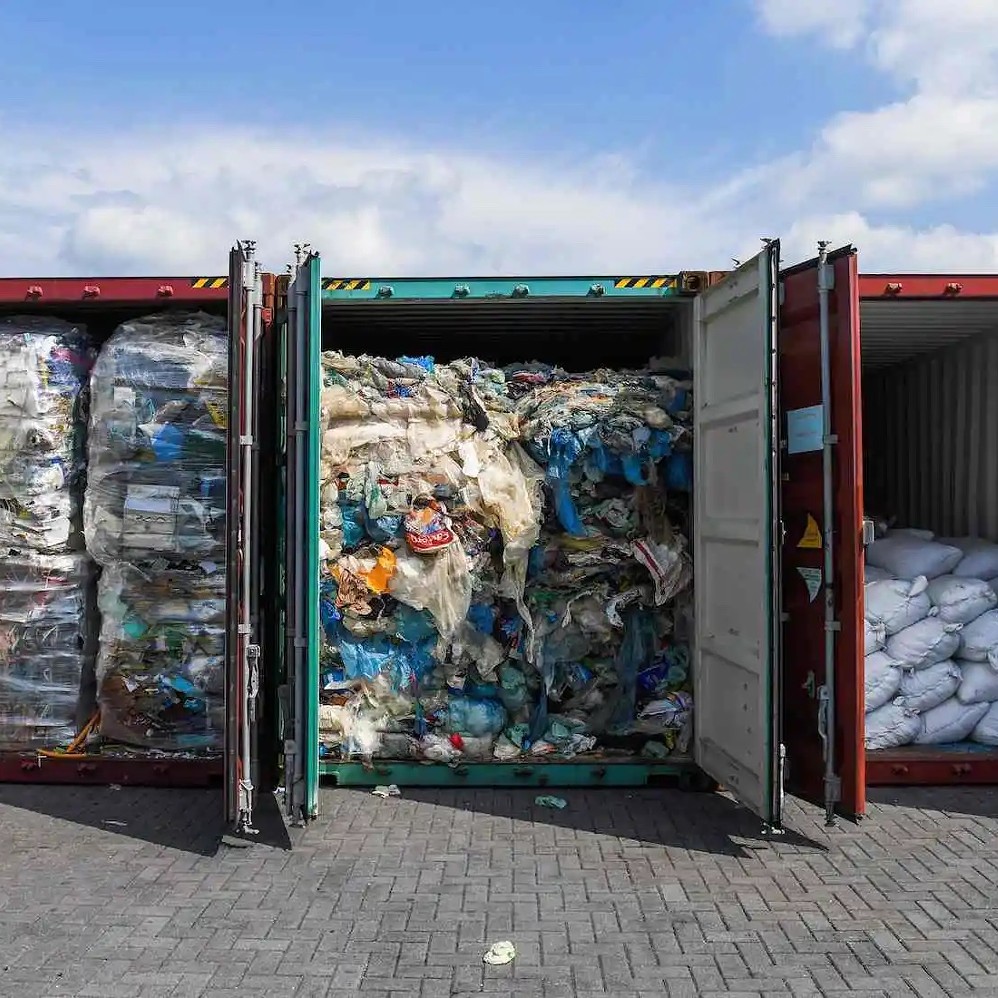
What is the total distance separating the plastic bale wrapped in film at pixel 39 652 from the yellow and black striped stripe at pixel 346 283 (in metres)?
2.18

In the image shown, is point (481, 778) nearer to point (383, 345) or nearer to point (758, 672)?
point (758, 672)

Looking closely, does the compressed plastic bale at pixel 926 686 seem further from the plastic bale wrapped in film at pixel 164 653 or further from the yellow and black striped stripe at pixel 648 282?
the plastic bale wrapped in film at pixel 164 653

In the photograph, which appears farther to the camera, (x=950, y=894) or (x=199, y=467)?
(x=199, y=467)

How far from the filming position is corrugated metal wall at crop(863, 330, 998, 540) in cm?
597

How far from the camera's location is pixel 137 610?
207 inches

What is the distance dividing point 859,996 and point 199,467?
4051mm

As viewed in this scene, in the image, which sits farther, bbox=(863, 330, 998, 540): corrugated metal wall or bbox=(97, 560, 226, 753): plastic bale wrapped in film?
bbox=(863, 330, 998, 540): corrugated metal wall

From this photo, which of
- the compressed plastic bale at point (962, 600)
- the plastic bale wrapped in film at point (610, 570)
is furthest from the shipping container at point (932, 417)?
the plastic bale wrapped in film at point (610, 570)

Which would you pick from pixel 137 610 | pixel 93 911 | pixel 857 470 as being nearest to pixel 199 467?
pixel 137 610

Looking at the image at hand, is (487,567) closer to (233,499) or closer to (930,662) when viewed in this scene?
(233,499)

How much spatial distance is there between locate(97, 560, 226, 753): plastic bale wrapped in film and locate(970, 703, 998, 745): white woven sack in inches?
174

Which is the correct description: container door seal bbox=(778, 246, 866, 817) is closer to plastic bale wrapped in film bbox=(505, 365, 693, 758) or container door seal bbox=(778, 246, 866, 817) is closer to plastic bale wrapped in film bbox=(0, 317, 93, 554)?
plastic bale wrapped in film bbox=(505, 365, 693, 758)

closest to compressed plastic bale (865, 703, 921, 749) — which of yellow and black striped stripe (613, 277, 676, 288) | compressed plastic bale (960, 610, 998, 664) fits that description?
compressed plastic bale (960, 610, 998, 664)

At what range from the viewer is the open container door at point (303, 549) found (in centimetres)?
438
